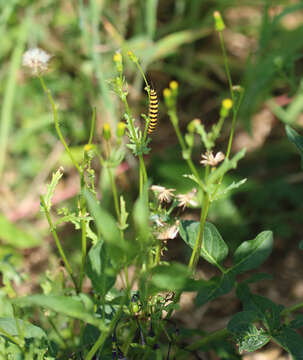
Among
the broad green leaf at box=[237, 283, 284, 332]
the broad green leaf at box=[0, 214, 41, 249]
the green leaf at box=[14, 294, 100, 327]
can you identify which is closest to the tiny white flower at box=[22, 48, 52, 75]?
the green leaf at box=[14, 294, 100, 327]

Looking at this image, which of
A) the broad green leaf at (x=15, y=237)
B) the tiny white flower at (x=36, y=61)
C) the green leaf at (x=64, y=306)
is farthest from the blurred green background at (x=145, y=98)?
the green leaf at (x=64, y=306)

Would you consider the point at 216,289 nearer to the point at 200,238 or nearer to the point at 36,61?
the point at 200,238

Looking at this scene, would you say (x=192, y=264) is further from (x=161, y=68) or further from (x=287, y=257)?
(x=161, y=68)

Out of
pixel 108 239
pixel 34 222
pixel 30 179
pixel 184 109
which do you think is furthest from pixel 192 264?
pixel 184 109

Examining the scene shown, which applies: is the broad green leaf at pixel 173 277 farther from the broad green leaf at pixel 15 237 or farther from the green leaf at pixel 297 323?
the broad green leaf at pixel 15 237

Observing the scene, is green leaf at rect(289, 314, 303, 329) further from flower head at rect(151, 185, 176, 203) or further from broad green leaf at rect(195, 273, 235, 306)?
flower head at rect(151, 185, 176, 203)
